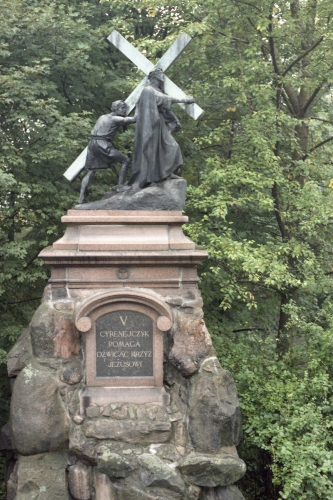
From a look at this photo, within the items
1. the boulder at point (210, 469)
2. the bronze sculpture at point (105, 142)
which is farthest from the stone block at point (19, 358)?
the boulder at point (210, 469)

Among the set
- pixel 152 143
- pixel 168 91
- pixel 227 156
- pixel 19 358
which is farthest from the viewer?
pixel 227 156

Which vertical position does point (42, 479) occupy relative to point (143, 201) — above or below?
below

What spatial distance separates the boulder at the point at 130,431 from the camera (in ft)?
18.4

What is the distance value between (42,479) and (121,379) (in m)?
1.18

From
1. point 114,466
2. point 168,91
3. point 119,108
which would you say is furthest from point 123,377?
point 168,91

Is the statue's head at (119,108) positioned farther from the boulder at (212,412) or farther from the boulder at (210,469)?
the boulder at (210,469)

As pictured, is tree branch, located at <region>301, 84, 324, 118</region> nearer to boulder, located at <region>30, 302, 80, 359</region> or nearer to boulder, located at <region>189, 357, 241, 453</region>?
boulder, located at <region>189, 357, 241, 453</region>

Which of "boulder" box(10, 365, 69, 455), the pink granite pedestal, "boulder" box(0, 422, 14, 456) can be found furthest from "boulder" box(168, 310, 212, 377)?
"boulder" box(0, 422, 14, 456)

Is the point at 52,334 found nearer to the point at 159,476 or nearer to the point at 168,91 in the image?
the point at 159,476

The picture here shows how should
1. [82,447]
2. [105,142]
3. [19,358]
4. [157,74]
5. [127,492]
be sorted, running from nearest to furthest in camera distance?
[127,492]
[82,447]
[19,358]
[105,142]
[157,74]

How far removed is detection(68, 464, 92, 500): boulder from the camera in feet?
18.4

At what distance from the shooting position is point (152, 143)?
6.26 metres

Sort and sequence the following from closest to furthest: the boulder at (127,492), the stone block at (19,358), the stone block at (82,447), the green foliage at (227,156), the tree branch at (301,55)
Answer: the boulder at (127,492)
the stone block at (82,447)
the stone block at (19,358)
the green foliage at (227,156)
the tree branch at (301,55)

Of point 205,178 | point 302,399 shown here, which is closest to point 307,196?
point 205,178
